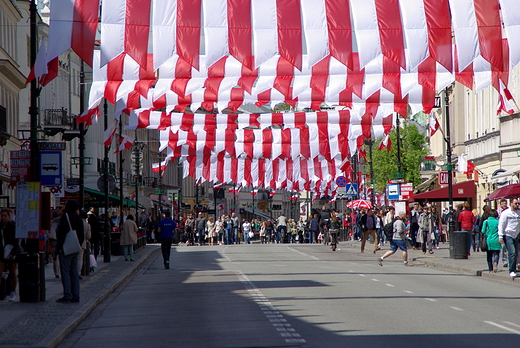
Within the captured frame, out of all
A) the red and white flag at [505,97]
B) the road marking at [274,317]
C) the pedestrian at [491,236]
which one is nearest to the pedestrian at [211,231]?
the pedestrian at [491,236]

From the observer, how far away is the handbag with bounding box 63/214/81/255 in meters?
16.6

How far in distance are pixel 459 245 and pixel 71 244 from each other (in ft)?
54.1

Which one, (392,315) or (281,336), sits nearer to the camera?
(281,336)

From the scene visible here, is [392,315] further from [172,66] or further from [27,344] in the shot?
[172,66]

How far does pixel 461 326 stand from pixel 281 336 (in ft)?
8.34

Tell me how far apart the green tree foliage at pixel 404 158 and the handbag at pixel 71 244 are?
187ft

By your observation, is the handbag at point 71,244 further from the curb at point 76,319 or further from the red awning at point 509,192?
the red awning at point 509,192

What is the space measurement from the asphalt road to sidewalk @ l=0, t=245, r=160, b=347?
24 centimetres

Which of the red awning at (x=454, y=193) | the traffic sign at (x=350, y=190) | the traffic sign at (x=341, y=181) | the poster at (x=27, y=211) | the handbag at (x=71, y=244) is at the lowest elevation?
the handbag at (x=71, y=244)

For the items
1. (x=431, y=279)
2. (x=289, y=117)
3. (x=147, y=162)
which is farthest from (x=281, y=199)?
(x=431, y=279)

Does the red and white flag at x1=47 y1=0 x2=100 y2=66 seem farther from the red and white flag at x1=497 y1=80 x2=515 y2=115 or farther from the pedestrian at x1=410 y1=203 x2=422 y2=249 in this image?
the pedestrian at x1=410 y1=203 x2=422 y2=249

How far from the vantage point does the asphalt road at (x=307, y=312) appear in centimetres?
1166

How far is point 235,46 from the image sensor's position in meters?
17.8

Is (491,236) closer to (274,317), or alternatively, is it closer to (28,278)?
(274,317)
